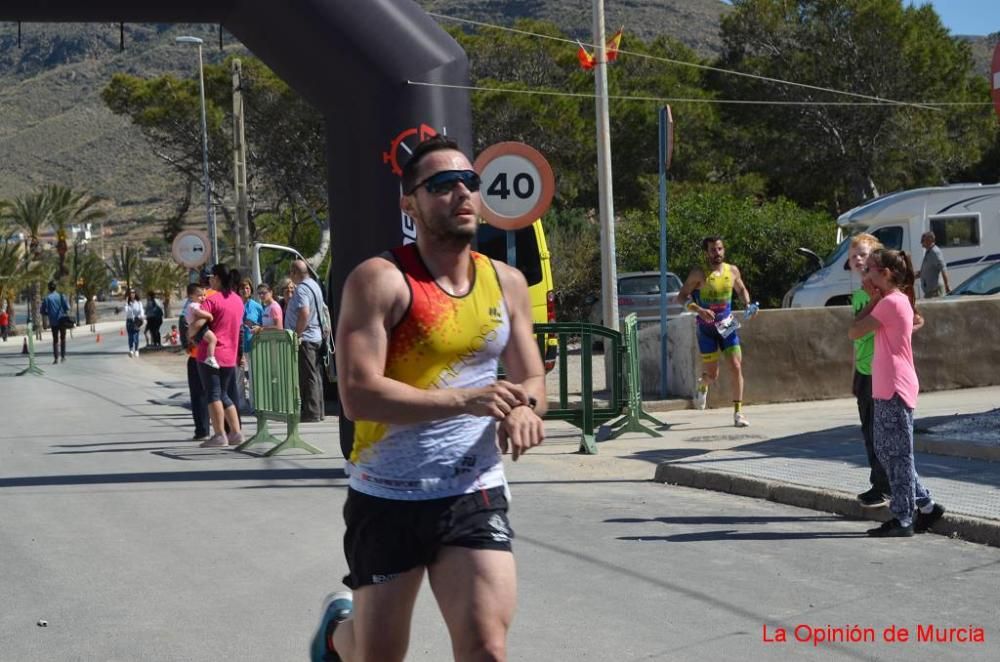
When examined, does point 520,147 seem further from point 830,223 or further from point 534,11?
point 534,11

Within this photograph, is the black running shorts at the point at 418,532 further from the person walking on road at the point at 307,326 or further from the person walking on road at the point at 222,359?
the person walking on road at the point at 307,326

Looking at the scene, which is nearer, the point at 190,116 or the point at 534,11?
the point at 190,116

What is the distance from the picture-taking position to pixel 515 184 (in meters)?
12.5

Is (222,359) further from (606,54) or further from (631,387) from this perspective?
(606,54)

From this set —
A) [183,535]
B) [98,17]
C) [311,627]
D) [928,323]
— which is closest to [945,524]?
[311,627]

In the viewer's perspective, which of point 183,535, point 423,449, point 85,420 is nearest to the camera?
point 423,449

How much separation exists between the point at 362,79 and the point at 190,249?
16.2m

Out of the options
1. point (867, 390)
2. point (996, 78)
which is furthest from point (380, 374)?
point (996, 78)

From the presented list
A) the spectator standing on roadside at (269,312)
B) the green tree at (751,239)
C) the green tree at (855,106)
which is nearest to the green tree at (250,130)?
the green tree at (855,106)

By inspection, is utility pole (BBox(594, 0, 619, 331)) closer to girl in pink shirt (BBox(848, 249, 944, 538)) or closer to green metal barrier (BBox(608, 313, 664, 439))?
green metal barrier (BBox(608, 313, 664, 439))

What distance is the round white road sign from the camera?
84.7 ft

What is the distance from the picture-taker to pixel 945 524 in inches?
309

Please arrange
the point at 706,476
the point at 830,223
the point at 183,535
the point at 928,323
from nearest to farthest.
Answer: the point at 183,535 → the point at 706,476 → the point at 928,323 → the point at 830,223

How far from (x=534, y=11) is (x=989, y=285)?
448 feet
